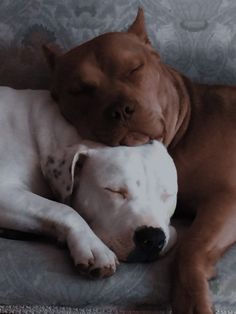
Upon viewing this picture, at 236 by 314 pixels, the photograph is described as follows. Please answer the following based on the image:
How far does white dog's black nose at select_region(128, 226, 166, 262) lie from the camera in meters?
1.84

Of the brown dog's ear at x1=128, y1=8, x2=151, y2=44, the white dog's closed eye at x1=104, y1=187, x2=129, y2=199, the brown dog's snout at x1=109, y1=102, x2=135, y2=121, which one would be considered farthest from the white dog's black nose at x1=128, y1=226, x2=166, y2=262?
the brown dog's ear at x1=128, y1=8, x2=151, y2=44

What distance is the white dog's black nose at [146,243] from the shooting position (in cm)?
184

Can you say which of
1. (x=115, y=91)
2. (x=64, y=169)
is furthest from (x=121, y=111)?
(x=64, y=169)

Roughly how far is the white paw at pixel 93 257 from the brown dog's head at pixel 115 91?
373 mm

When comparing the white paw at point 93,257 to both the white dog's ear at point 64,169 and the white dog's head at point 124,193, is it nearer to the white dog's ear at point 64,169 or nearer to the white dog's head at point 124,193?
the white dog's head at point 124,193

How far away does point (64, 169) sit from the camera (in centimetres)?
202

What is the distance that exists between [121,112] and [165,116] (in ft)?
0.99

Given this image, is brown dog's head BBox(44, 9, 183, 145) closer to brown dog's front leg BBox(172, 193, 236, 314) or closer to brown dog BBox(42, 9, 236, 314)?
brown dog BBox(42, 9, 236, 314)

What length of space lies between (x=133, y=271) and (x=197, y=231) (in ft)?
0.90

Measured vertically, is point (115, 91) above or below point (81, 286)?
above

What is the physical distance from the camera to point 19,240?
6.55 ft

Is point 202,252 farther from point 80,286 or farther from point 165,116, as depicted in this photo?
point 165,116

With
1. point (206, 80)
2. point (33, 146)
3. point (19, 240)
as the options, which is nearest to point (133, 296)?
point (19, 240)

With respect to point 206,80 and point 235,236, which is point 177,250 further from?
point 206,80
